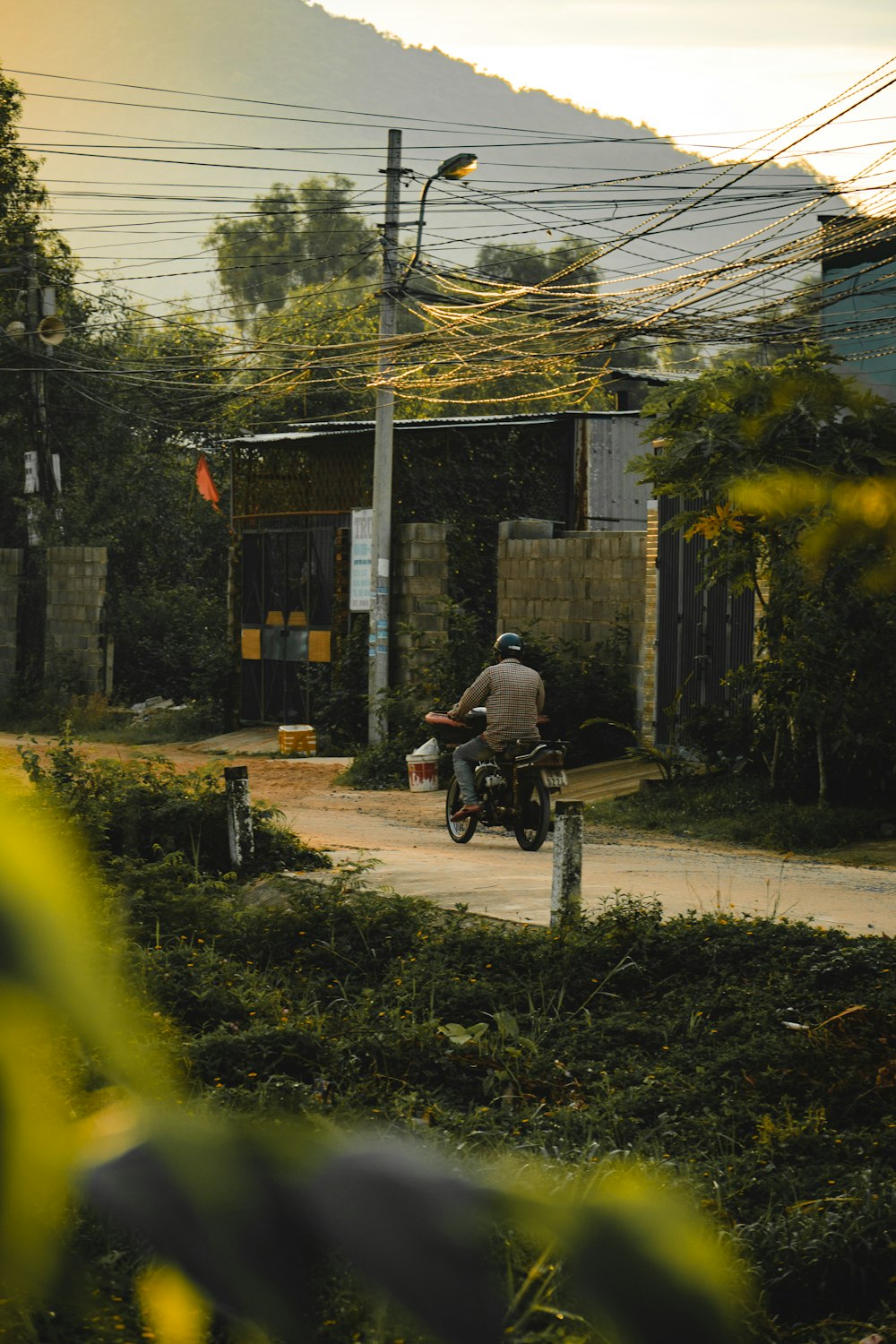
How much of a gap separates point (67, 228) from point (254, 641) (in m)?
10.9

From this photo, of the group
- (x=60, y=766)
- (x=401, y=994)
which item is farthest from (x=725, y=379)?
(x=401, y=994)

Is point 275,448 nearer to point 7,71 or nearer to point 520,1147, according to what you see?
point 7,71

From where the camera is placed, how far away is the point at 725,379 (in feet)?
42.0

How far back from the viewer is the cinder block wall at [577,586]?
55.2 feet

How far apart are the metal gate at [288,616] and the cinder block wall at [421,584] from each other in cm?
227

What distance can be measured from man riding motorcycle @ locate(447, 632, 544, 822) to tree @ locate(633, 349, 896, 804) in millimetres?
2093

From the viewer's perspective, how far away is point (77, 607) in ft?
83.9

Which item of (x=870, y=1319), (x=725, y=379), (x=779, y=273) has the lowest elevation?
(x=870, y=1319)

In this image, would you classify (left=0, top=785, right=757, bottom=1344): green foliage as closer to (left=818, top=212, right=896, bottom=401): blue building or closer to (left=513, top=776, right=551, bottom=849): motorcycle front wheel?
(left=513, top=776, right=551, bottom=849): motorcycle front wheel

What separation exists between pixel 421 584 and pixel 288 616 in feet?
12.1

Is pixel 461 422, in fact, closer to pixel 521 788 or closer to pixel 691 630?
pixel 691 630

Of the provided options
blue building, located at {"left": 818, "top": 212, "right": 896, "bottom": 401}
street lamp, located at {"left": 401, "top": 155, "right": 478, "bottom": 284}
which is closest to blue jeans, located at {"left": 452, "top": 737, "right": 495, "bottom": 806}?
street lamp, located at {"left": 401, "top": 155, "right": 478, "bottom": 284}

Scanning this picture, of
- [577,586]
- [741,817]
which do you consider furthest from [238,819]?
[577,586]

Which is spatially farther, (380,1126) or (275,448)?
(275,448)
